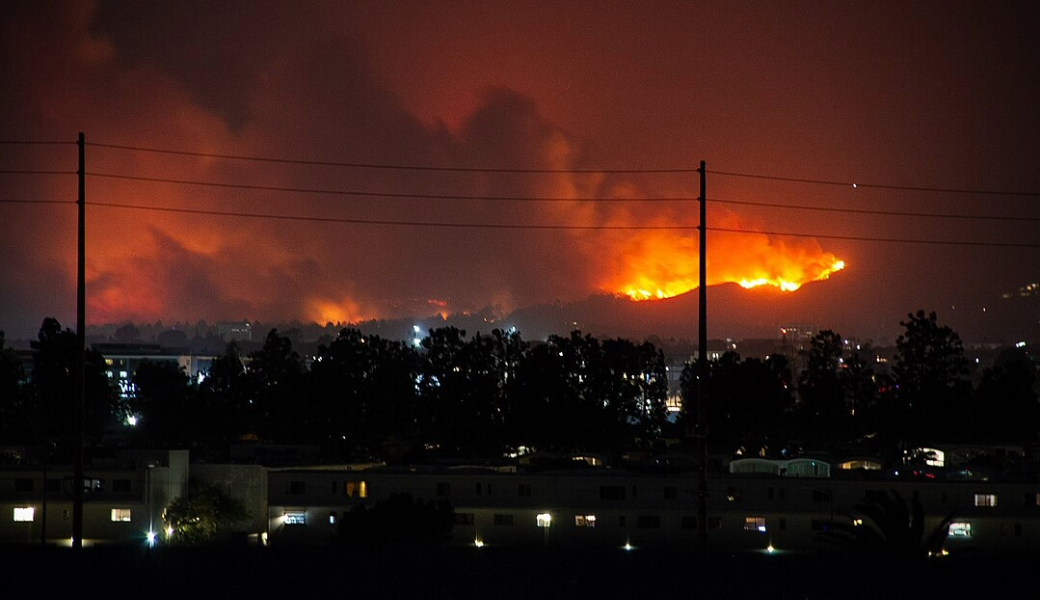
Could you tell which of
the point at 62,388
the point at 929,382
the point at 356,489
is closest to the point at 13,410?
the point at 62,388

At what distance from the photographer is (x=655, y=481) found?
36156mm

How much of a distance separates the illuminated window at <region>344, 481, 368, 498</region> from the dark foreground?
2468cm

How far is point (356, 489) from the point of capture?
3762 cm

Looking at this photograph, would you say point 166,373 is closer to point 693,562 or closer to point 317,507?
point 317,507

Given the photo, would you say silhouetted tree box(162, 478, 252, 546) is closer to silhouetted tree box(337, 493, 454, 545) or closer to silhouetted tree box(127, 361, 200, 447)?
silhouetted tree box(337, 493, 454, 545)

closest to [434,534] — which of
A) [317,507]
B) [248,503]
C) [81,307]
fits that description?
[317,507]

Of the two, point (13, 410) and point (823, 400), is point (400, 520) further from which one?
point (823, 400)

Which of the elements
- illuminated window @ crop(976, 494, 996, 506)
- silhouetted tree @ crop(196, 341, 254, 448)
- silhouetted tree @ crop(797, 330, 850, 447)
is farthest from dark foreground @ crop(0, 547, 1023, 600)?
silhouetted tree @ crop(797, 330, 850, 447)

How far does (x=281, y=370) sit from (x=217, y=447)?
9723 millimetres

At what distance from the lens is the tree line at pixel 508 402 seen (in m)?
61.8

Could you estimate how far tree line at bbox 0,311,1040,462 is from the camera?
61781 mm

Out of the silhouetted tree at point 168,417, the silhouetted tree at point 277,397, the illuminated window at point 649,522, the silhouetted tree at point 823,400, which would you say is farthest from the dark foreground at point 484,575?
the silhouetted tree at point 823,400

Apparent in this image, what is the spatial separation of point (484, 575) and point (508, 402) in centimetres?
5173

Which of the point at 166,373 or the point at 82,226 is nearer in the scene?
the point at 82,226
